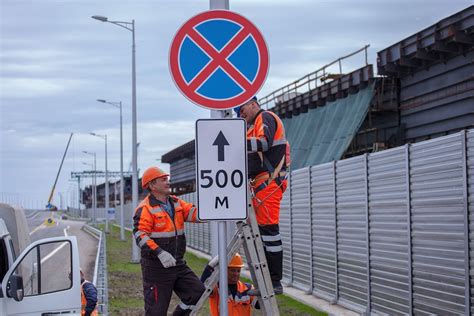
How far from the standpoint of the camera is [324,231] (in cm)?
1681

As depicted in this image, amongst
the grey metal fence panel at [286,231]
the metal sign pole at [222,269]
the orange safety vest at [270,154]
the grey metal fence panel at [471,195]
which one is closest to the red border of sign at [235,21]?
the orange safety vest at [270,154]

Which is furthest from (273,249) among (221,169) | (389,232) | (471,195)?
(389,232)

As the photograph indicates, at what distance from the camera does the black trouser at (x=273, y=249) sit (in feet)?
23.6

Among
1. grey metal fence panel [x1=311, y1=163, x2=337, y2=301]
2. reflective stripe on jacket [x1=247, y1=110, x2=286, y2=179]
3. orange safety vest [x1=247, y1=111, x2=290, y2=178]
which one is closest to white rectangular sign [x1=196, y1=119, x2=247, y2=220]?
reflective stripe on jacket [x1=247, y1=110, x2=286, y2=179]

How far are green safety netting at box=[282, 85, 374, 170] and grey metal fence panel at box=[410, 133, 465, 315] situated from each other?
13743mm

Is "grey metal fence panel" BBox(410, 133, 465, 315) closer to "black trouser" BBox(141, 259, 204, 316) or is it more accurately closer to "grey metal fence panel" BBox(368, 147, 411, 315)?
"grey metal fence panel" BBox(368, 147, 411, 315)

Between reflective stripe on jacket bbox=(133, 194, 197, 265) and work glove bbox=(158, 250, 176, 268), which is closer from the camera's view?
work glove bbox=(158, 250, 176, 268)

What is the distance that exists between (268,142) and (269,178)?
0.39 metres

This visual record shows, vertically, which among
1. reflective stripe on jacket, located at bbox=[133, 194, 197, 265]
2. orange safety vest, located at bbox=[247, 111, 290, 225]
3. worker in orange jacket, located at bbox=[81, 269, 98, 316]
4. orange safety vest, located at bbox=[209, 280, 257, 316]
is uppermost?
orange safety vest, located at bbox=[247, 111, 290, 225]

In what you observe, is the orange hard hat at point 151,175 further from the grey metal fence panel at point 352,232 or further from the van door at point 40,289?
the grey metal fence panel at point 352,232

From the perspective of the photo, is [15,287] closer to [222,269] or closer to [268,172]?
[222,269]

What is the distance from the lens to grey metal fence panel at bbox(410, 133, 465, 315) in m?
10.6

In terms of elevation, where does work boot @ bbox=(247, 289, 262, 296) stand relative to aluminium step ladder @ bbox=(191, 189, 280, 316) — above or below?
below

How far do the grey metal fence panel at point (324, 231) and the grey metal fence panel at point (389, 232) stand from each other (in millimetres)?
Result: 2213
